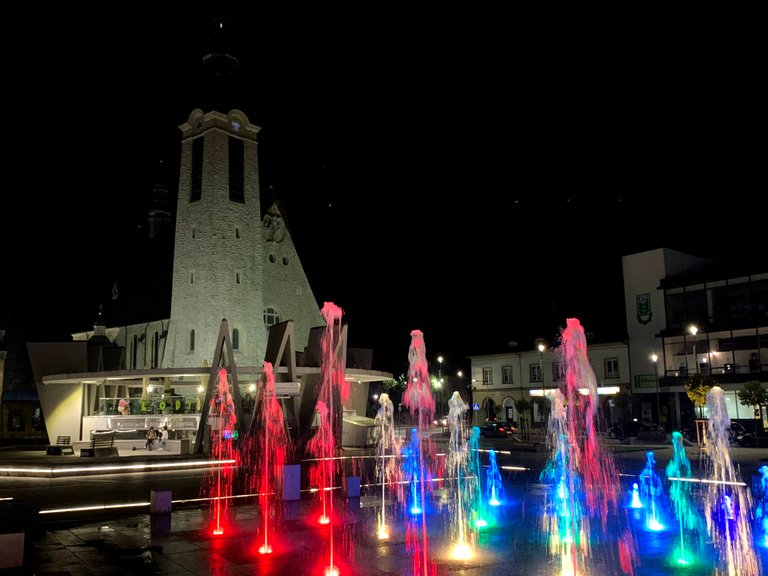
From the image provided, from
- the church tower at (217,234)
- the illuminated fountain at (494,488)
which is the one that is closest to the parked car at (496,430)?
the church tower at (217,234)

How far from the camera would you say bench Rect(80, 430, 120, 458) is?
29984 mm

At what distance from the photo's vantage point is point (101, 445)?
108 ft

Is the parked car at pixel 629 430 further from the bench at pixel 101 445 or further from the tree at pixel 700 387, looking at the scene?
the bench at pixel 101 445

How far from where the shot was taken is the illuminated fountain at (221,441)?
2055 centimetres

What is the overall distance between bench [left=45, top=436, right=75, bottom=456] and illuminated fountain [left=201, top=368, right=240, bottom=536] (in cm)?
688

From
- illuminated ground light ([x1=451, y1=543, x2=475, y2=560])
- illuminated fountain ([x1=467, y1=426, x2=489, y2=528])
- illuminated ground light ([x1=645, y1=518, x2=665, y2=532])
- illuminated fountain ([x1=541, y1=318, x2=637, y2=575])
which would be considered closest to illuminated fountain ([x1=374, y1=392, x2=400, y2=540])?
illuminated ground light ([x1=451, y1=543, x2=475, y2=560])

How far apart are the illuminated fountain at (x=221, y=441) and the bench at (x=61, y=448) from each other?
688 cm

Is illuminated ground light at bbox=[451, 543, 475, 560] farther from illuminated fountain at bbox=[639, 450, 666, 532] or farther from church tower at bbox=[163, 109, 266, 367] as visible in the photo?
church tower at bbox=[163, 109, 266, 367]

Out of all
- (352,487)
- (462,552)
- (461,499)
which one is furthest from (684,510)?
(352,487)

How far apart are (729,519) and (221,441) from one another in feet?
86.9

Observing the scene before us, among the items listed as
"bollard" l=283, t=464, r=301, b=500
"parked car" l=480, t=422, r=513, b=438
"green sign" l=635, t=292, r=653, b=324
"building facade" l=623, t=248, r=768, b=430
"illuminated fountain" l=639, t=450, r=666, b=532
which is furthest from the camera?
"green sign" l=635, t=292, r=653, b=324

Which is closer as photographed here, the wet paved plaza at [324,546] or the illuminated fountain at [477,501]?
the wet paved plaza at [324,546]

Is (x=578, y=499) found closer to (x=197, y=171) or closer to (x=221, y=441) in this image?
(x=221, y=441)

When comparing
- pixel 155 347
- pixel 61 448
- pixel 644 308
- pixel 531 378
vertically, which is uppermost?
pixel 644 308
